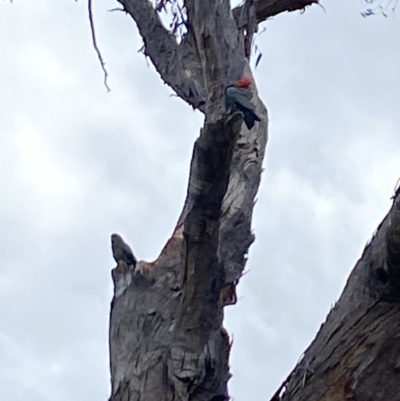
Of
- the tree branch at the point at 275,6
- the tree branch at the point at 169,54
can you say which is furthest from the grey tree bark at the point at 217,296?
the tree branch at the point at 275,6

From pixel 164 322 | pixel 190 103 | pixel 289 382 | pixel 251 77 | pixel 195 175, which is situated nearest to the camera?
pixel 289 382

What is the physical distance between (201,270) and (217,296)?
0.12 meters

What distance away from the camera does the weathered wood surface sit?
1.73m

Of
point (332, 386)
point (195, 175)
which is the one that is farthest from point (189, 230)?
point (332, 386)

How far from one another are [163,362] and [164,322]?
191 millimetres

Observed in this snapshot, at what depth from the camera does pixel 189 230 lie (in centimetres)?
212

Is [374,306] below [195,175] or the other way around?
below

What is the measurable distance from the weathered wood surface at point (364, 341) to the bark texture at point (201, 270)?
15.7 inches

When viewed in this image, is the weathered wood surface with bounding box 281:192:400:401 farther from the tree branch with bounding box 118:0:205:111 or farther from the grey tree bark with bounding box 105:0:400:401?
the tree branch with bounding box 118:0:205:111

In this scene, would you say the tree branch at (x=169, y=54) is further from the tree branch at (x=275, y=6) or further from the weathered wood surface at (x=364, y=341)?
the weathered wood surface at (x=364, y=341)

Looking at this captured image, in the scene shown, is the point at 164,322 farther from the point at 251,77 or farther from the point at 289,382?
the point at 251,77

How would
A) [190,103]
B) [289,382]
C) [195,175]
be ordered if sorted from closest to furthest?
[289,382] → [195,175] → [190,103]

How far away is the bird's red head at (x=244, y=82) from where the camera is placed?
2.92 metres

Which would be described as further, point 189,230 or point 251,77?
point 251,77
